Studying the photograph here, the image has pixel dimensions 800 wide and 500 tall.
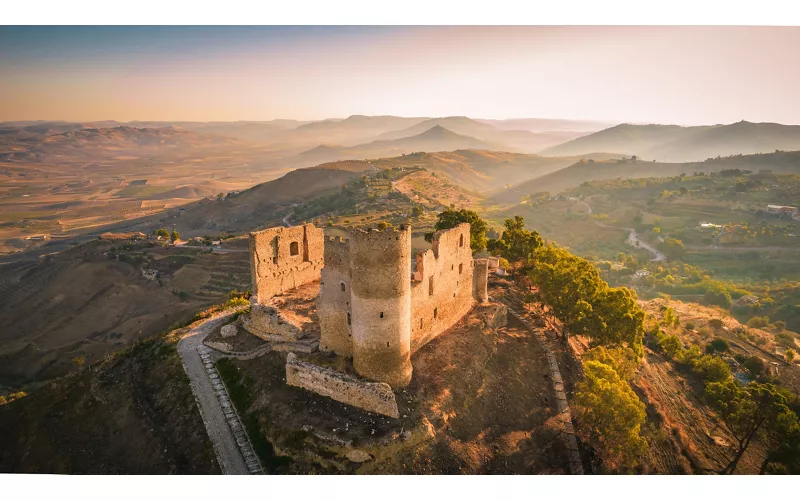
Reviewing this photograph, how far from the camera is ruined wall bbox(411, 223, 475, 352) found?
22297mm

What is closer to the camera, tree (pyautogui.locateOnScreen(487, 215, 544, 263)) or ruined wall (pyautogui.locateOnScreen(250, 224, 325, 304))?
ruined wall (pyautogui.locateOnScreen(250, 224, 325, 304))

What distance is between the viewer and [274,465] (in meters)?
17.4

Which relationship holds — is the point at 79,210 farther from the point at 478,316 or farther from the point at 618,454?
the point at 618,454

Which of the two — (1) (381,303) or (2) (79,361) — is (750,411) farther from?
(2) (79,361)

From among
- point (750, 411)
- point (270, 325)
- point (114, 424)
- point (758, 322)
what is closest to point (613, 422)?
point (750, 411)

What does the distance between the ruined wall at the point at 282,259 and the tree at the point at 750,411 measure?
2450 cm

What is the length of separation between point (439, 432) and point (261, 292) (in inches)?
550

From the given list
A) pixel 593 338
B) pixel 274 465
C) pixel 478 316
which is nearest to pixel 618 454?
pixel 593 338

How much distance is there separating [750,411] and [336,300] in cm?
2127

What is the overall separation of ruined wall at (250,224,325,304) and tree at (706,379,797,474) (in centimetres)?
2450

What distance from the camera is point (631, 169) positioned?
14850cm

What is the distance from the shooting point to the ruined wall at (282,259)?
2620 centimetres

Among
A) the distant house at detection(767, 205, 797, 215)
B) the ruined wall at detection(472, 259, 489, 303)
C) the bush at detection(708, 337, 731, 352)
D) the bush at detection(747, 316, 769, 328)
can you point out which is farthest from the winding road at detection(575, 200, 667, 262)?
the ruined wall at detection(472, 259, 489, 303)

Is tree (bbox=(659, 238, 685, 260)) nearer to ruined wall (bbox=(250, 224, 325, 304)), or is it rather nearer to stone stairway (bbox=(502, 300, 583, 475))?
stone stairway (bbox=(502, 300, 583, 475))
